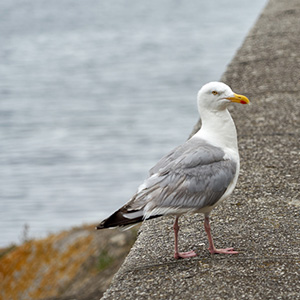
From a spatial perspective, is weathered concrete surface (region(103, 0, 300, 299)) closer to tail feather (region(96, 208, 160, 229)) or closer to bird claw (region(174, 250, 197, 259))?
bird claw (region(174, 250, 197, 259))

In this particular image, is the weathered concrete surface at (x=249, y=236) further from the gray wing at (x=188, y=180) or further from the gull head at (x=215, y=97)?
the gull head at (x=215, y=97)

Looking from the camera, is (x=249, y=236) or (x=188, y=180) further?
(x=249, y=236)

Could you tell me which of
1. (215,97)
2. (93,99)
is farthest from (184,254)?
(93,99)

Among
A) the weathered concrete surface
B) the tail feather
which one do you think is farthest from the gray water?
the tail feather

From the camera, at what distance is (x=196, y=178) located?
9.49 feet

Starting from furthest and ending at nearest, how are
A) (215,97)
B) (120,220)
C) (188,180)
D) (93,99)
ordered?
1. (93,99)
2. (215,97)
3. (188,180)
4. (120,220)

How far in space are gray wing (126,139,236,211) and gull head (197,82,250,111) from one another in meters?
0.25

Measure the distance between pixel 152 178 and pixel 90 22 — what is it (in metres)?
20.1

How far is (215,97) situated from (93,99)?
9.93m

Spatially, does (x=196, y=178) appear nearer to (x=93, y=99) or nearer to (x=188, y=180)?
(x=188, y=180)

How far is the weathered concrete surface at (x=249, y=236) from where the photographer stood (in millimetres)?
2633

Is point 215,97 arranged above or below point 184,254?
above

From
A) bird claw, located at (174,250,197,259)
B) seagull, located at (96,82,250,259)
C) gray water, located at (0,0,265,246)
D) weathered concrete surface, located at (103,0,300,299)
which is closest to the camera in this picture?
weathered concrete surface, located at (103,0,300,299)

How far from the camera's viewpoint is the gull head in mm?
A: 3113
